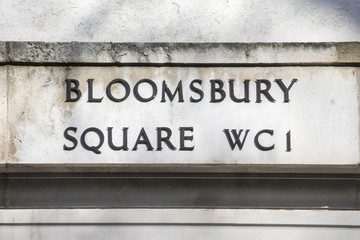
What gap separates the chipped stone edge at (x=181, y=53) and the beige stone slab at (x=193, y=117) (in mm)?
66

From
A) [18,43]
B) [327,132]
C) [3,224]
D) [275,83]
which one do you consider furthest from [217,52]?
[3,224]

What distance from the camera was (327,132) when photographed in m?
7.26

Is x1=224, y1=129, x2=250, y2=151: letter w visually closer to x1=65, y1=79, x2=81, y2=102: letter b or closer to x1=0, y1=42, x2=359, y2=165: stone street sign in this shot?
x1=0, y1=42, x2=359, y2=165: stone street sign

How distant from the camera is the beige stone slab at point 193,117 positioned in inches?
285

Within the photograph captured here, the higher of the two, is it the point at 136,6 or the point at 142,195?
the point at 136,6

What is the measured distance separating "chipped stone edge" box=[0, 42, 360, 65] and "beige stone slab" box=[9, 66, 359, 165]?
7 cm

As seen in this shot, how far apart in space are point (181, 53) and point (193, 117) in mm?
464

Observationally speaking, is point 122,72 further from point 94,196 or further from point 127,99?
point 94,196

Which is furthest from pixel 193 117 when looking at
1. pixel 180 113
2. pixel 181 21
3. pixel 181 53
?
pixel 181 21

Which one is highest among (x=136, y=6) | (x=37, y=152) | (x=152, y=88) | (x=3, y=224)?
(x=136, y=6)

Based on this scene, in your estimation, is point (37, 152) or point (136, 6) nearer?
point (37, 152)

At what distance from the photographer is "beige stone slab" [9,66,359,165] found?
285 inches

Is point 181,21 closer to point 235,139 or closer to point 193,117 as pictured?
point 193,117

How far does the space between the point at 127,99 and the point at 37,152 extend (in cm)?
74
